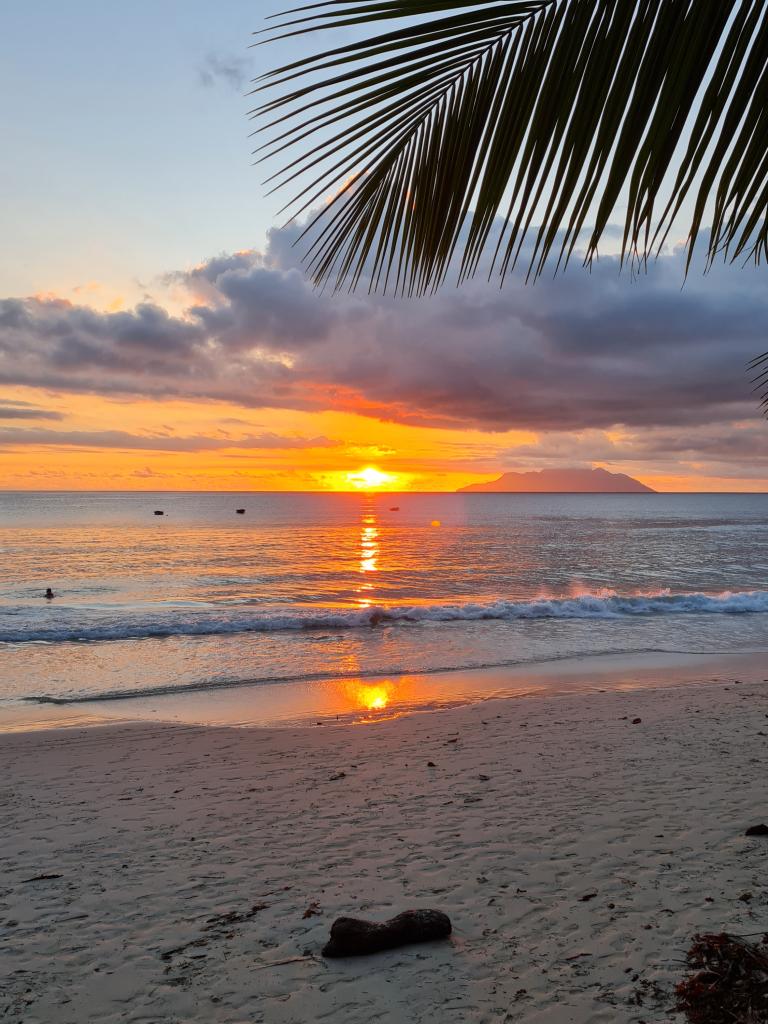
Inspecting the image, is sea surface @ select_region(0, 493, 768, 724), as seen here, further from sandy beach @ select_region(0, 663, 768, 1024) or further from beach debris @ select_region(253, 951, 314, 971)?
beach debris @ select_region(253, 951, 314, 971)

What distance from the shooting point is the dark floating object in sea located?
12.6 ft

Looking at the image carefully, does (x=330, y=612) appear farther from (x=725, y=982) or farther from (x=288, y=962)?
(x=725, y=982)

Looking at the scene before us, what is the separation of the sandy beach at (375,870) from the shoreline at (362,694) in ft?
5.08

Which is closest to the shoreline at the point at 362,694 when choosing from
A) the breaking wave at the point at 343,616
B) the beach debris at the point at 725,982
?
the breaking wave at the point at 343,616

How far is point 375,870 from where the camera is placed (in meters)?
4.88

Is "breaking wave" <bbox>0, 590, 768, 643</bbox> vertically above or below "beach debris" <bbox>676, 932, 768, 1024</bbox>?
below

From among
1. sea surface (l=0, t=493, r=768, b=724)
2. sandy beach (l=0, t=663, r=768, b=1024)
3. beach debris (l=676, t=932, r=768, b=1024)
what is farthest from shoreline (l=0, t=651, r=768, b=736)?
beach debris (l=676, t=932, r=768, b=1024)

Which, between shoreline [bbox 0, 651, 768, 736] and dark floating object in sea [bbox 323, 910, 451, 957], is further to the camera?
shoreline [bbox 0, 651, 768, 736]

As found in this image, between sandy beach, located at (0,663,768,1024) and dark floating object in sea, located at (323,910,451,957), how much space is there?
2.6 inches

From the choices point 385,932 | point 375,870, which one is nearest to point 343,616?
point 375,870

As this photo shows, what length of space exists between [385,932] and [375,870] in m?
1.00

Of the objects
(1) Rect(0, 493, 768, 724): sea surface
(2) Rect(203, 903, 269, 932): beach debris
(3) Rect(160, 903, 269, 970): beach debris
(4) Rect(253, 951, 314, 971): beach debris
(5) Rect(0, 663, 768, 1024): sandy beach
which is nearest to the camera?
(5) Rect(0, 663, 768, 1024): sandy beach

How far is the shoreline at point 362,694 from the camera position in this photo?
33.1 ft

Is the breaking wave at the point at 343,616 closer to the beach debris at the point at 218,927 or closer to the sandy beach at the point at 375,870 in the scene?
the sandy beach at the point at 375,870
